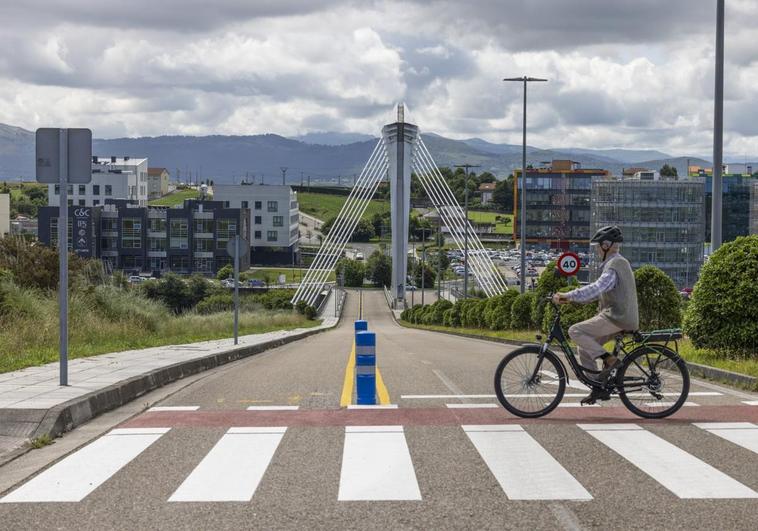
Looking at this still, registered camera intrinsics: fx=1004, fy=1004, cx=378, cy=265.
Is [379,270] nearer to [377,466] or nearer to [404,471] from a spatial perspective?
[377,466]

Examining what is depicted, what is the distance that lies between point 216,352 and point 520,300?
17951 mm

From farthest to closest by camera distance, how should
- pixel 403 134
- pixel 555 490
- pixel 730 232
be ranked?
pixel 730 232
pixel 403 134
pixel 555 490

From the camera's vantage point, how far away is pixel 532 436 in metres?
9.07

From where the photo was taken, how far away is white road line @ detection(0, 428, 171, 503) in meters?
6.94

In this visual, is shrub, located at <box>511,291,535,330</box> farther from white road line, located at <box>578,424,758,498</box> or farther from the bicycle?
white road line, located at <box>578,424,758,498</box>

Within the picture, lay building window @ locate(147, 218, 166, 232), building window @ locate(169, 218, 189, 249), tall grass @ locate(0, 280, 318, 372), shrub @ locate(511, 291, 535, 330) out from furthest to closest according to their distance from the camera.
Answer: building window @ locate(169, 218, 189, 249) → building window @ locate(147, 218, 166, 232) → shrub @ locate(511, 291, 535, 330) → tall grass @ locate(0, 280, 318, 372)

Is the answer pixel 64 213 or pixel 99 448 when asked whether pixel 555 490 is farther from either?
pixel 64 213

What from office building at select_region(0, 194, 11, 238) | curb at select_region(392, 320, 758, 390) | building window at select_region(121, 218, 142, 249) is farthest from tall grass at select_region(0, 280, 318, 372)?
building window at select_region(121, 218, 142, 249)

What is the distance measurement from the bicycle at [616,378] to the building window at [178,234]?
119 metres

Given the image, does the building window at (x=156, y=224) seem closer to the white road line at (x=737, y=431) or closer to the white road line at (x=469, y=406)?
the white road line at (x=469, y=406)

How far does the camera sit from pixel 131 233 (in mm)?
125562

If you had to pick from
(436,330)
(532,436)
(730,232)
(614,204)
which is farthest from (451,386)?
(730,232)

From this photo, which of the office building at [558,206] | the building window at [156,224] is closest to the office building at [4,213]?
the building window at [156,224]

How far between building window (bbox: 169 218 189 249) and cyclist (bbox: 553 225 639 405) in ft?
392
